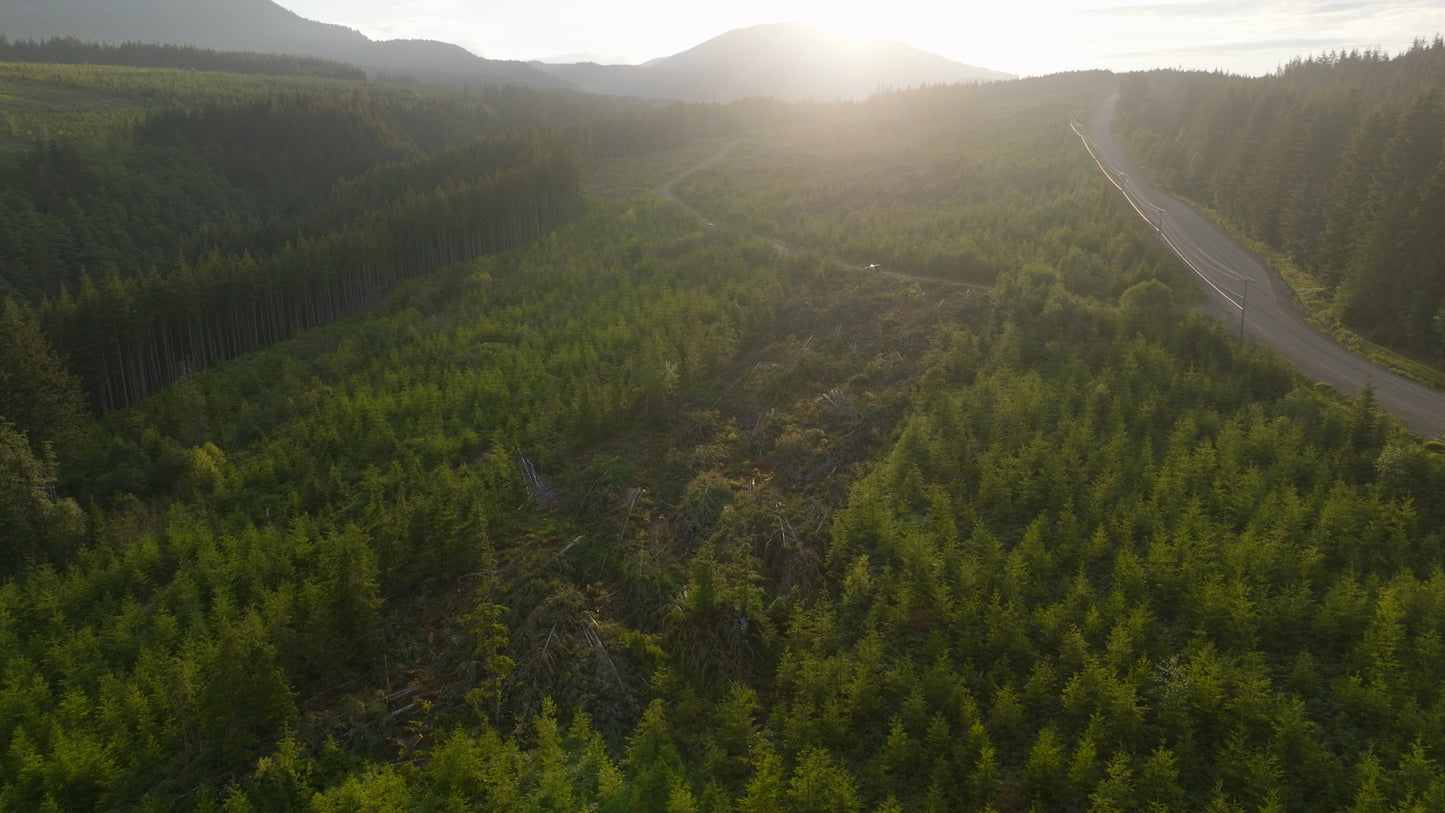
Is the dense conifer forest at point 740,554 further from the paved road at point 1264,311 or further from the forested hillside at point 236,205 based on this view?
the paved road at point 1264,311

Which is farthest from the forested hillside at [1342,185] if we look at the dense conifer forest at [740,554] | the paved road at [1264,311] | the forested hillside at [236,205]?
the forested hillside at [236,205]

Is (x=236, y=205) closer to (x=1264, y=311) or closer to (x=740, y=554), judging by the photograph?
(x=740, y=554)

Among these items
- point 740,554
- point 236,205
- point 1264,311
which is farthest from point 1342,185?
point 236,205

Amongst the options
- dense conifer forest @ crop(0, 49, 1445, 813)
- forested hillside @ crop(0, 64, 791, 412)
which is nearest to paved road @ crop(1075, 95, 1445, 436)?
dense conifer forest @ crop(0, 49, 1445, 813)

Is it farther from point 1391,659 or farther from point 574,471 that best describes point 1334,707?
point 574,471

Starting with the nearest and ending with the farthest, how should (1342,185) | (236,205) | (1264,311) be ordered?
(1264,311) < (1342,185) < (236,205)

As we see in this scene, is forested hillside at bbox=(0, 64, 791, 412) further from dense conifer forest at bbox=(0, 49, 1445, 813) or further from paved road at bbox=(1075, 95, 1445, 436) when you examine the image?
paved road at bbox=(1075, 95, 1445, 436)
